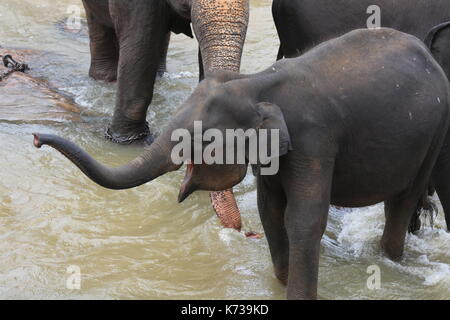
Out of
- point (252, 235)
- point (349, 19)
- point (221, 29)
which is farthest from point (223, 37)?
point (252, 235)

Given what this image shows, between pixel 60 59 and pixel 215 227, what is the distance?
345 centimetres

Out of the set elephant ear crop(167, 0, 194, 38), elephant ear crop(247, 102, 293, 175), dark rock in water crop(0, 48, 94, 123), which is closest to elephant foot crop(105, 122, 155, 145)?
dark rock in water crop(0, 48, 94, 123)

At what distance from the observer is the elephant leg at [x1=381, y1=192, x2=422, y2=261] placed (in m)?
3.93

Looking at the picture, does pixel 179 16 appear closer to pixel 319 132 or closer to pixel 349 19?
pixel 349 19

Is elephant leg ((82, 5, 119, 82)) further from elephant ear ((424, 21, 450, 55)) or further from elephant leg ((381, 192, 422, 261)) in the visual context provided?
elephant leg ((381, 192, 422, 261))

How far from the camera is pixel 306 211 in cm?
335

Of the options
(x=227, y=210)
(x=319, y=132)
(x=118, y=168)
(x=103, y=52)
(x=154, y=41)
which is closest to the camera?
(x=118, y=168)

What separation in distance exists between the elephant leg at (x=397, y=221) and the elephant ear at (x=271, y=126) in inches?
36.7

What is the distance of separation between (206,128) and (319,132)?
49cm

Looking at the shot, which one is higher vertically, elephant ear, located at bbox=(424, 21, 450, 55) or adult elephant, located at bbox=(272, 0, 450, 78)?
adult elephant, located at bbox=(272, 0, 450, 78)

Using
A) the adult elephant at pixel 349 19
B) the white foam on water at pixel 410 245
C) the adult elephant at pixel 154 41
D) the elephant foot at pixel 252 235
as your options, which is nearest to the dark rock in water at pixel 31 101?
the adult elephant at pixel 154 41

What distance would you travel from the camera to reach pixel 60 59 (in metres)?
7.42

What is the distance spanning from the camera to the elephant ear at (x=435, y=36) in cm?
419
